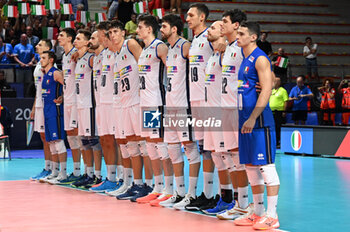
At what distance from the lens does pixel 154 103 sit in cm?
825

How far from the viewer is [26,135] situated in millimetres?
16984

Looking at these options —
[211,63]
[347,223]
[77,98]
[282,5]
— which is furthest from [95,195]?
[282,5]

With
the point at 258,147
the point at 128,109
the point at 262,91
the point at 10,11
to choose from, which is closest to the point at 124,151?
the point at 128,109

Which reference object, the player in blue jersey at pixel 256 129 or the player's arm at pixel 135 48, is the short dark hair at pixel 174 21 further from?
the player in blue jersey at pixel 256 129

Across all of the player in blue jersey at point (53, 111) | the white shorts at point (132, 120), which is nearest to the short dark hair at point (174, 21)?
the white shorts at point (132, 120)

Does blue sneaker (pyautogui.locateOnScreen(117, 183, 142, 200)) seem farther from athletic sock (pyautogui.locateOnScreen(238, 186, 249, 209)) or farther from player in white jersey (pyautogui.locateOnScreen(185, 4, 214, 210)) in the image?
athletic sock (pyautogui.locateOnScreen(238, 186, 249, 209))

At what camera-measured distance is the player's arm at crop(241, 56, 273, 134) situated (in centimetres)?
636

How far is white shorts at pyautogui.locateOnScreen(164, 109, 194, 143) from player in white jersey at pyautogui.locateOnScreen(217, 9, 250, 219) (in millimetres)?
784

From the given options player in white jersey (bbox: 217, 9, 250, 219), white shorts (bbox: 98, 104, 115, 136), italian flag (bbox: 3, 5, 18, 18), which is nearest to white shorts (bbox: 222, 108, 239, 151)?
player in white jersey (bbox: 217, 9, 250, 219)

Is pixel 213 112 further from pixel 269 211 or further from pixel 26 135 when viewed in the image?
pixel 26 135

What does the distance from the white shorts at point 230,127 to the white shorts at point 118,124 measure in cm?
222

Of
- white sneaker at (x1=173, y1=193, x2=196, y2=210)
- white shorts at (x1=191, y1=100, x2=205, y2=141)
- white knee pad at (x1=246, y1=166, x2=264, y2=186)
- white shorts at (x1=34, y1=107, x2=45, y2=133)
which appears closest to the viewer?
white knee pad at (x1=246, y1=166, x2=264, y2=186)

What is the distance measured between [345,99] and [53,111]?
10776 mm

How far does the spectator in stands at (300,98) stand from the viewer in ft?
57.6
